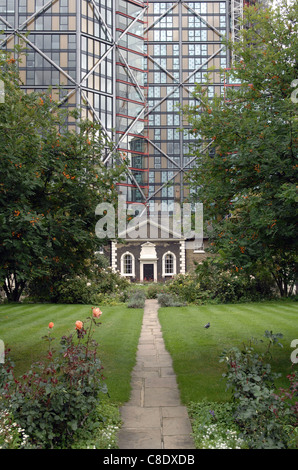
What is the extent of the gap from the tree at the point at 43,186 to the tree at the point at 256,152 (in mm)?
2556

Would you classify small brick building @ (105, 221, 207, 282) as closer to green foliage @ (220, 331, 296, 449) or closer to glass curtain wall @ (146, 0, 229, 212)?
green foliage @ (220, 331, 296, 449)

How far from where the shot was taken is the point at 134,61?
245ft

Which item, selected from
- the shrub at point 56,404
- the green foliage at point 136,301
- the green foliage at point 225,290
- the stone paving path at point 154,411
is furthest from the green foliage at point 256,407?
the green foliage at point 225,290

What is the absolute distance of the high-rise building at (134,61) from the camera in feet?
209

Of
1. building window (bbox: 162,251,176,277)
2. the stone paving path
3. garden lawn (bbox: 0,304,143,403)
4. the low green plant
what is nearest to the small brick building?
building window (bbox: 162,251,176,277)

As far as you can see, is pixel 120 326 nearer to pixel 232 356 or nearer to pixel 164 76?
pixel 232 356

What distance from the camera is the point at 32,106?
10008 mm

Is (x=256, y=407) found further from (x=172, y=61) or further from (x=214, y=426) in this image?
(x=172, y=61)

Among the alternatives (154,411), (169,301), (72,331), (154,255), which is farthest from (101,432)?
(154,255)

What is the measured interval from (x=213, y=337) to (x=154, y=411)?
6.66 metres

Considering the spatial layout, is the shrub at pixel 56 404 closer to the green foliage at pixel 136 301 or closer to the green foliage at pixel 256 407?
the green foliage at pixel 256 407

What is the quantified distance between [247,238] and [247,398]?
2.99 metres

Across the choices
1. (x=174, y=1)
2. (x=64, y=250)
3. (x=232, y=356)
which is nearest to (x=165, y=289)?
(x=64, y=250)

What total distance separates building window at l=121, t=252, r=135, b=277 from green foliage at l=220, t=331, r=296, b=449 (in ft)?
112
